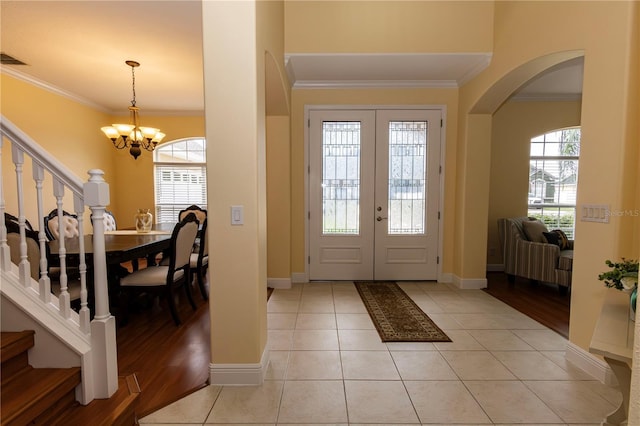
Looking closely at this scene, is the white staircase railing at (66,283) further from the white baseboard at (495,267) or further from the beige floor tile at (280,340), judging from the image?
the white baseboard at (495,267)

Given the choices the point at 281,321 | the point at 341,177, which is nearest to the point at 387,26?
the point at 341,177

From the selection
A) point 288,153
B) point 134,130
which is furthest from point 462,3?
point 134,130

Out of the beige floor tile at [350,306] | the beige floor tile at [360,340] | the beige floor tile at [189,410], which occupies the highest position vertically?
the beige floor tile at [350,306]

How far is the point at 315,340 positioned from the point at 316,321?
0.40 m

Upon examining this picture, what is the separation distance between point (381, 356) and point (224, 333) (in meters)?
1.24

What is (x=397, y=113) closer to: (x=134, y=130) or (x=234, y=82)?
(x=234, y=82)

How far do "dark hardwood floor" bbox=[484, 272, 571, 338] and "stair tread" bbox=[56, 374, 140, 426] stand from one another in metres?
3.49

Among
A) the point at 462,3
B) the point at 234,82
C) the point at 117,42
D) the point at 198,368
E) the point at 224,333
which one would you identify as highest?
the point at 462,3

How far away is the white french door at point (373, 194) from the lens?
4348 mm

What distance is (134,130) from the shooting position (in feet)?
13.8

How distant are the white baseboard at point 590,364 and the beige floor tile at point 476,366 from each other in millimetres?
564

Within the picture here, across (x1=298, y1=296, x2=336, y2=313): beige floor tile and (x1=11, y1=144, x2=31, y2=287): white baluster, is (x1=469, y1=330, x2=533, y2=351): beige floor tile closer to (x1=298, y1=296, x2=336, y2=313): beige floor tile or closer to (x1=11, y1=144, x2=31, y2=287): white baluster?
(x1=298, y1=296, x2=336, y2=313): beige floor tile

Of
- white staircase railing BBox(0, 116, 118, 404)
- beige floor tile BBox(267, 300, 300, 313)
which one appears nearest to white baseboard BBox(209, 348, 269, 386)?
white staircase railing BBox(0, 116, 118, 404)

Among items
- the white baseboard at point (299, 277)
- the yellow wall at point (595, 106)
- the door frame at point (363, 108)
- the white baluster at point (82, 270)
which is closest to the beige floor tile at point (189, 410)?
the white baluster at point (82, 270)
